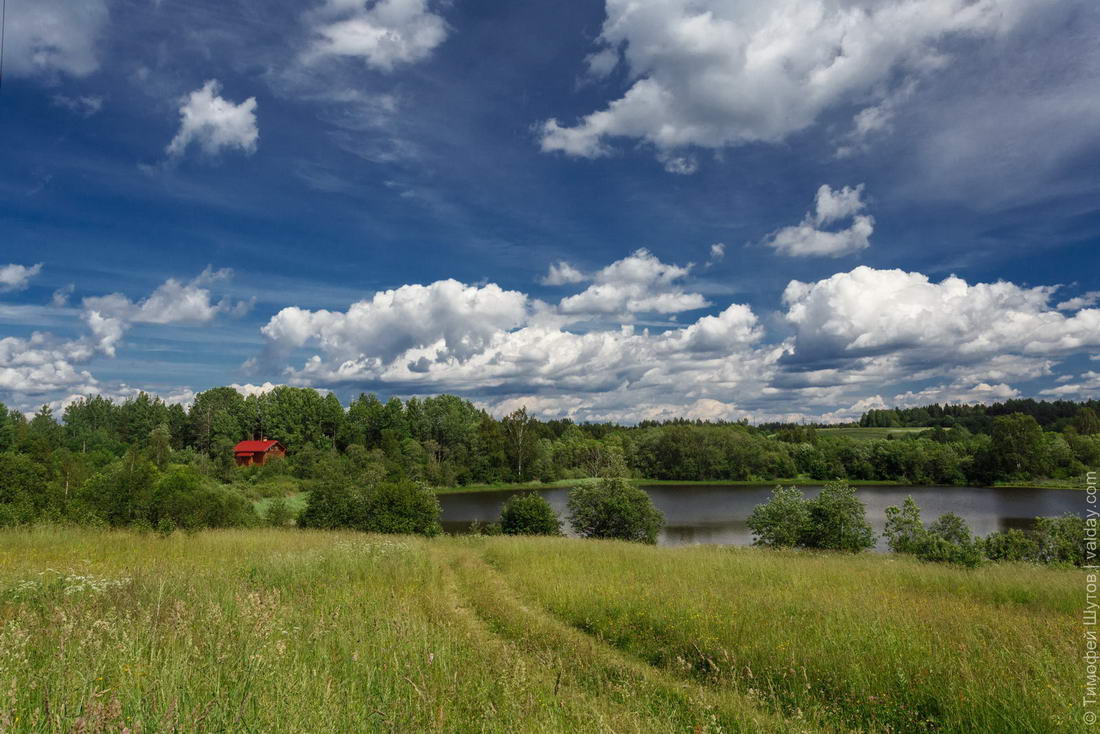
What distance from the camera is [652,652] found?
8227 mm

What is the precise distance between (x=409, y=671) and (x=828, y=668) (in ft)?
17.3

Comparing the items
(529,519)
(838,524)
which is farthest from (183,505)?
(838,524)

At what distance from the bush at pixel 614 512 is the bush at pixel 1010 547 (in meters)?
15.2

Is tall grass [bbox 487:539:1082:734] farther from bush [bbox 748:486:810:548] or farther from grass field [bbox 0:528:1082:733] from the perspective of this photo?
bush [bbox 748:486:810:548]

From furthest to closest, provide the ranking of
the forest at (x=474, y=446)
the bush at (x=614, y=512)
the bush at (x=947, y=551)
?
the forest at (x=474, y=446) < the bush at (x=614, y=512) < the bush at (x=947, y=551)

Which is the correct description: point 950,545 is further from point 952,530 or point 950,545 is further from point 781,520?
point 781,520

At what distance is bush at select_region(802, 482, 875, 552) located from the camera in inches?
1010

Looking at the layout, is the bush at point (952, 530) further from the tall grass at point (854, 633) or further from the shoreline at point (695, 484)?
the shoreline at point (695, 484)

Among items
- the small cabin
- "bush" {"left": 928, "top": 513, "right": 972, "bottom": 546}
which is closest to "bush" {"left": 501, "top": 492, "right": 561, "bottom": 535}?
"bush" {"left": 928, "top": 513, "right": 972, "bottom": 546}

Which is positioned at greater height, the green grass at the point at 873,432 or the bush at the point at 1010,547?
the green grass at the point at 873,432

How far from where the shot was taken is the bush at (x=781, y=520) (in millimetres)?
26906

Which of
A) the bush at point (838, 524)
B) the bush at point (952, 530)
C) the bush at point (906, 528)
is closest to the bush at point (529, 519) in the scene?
the bush at point (838, 524)

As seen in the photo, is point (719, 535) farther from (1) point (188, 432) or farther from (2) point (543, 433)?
(1) point (188, 432)

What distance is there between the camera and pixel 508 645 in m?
7.54
